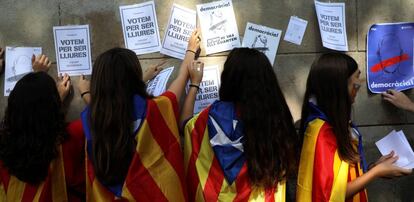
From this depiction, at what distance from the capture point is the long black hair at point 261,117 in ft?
9.16

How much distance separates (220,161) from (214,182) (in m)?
0.13

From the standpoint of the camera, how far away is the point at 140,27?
11.6 ft

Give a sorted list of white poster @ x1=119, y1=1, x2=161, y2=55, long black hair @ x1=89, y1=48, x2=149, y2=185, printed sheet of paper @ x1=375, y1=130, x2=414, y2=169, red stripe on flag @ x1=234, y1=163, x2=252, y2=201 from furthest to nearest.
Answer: white poster @ x1=119, y1=1, x2=161, y2=55, printed sheet of paper @ x1=375, y1=130, x2=414, y2=169, red stripe on flag @ x1=234, y1=163, x2=252, y2=201, long black hair @ x1=89, y1=48, x2=149, y2=185

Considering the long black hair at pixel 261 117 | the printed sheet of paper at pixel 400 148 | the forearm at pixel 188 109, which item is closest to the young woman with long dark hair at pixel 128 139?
the forearm at pixel 188 109

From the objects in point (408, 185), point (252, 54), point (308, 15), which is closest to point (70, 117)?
point (252, 54)

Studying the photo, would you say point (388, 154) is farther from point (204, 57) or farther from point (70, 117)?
point (70, 117)

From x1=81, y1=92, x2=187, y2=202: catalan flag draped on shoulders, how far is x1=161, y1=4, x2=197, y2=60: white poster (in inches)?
28.0

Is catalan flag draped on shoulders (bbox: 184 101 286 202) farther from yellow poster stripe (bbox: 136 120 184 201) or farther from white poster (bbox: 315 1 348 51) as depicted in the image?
white poster (bbox: 315 1 348 51)

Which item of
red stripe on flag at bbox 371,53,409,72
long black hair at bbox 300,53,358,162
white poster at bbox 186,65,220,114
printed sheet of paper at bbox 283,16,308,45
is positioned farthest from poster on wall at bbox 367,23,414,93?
white poster at bbox 186,65,220,114

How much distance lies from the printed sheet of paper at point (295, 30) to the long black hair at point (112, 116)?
1.31 m

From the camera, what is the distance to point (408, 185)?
12.9 ft

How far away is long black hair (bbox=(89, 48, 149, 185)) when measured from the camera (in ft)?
8.91

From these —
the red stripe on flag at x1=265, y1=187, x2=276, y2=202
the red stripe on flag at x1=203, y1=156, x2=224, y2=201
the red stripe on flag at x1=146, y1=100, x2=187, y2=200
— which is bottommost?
the red stripe on flag at x1=265, y1=187, x2=276, y2=202

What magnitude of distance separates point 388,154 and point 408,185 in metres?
0.86
